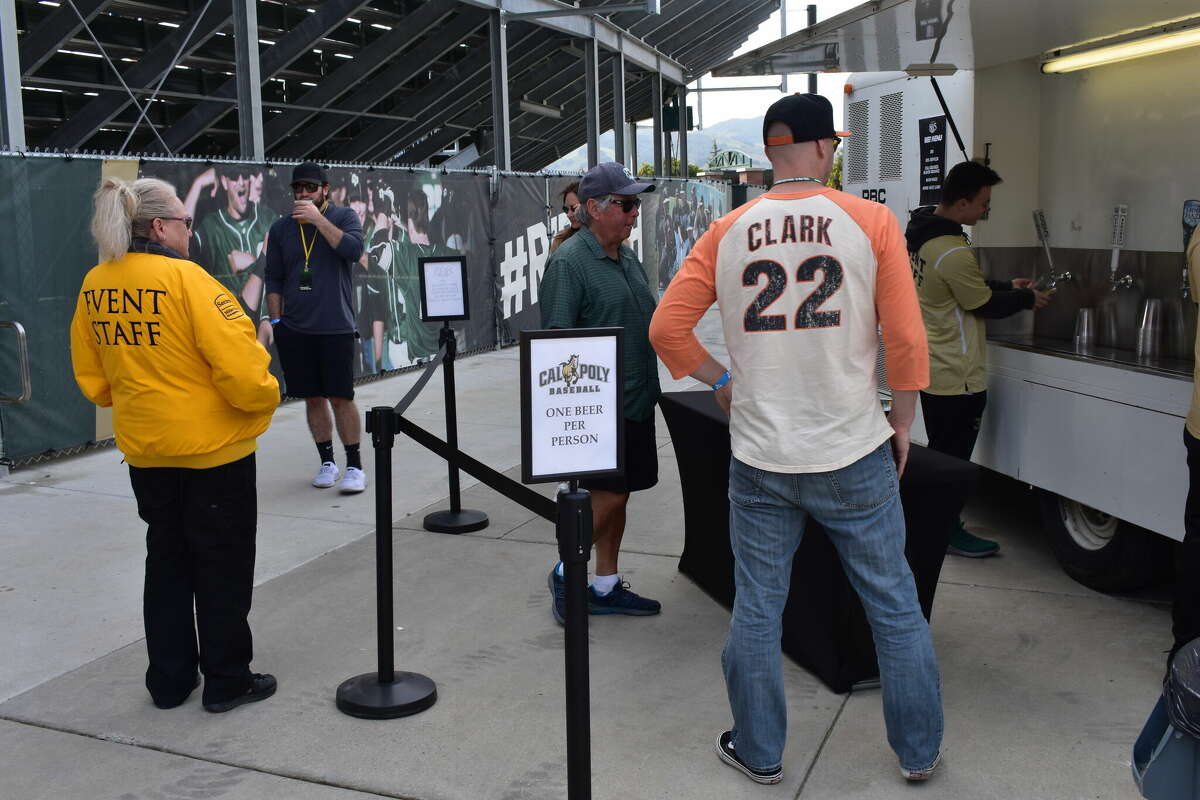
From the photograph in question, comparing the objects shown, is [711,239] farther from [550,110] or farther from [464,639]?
[550,110]

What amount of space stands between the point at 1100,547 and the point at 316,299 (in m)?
4.35

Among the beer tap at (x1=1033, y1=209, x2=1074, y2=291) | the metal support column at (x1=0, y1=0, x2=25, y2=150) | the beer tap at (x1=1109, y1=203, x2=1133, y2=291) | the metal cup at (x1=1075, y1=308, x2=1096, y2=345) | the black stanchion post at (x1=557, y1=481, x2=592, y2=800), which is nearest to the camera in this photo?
the black stanchion post at (x1=557, y1=481, x2=592, y2=800)

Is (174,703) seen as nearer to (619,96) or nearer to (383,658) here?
(383,658)

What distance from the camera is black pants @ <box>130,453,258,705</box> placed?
3771 millimetres

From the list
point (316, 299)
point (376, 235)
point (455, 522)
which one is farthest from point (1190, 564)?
point (376, 235)

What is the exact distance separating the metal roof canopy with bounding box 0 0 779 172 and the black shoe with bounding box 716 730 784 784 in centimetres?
660

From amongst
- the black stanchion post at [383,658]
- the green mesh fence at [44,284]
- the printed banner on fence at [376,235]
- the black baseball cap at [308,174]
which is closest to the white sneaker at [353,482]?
the printed banner on fence at [376,235]

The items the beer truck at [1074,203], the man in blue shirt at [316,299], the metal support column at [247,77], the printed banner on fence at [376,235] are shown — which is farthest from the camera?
the metal support column at [247,77]

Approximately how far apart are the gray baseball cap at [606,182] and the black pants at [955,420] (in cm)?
185

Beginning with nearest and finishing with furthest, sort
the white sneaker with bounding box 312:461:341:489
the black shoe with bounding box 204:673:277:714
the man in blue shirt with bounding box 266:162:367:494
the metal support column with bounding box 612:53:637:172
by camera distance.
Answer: the black shoe with bounding box 204:673:277:714 < the man in blue shirt with bounding box 266:162:367:494 < the white sneaker with bounding box 312:461:341:489 < the metal support column with bounding box 612:53:637:172

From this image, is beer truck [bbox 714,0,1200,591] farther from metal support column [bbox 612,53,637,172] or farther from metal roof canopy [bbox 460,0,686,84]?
metal support column [bbox 612,53,637,172]

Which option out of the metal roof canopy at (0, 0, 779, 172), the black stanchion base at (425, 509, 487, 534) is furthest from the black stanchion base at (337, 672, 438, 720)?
the metal roof canopy at (0, 0, 779, 172)

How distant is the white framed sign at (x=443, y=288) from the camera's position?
6.47 meters

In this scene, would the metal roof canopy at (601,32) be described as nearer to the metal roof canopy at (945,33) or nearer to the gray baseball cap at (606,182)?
the metal roof canopy at (945,33)
